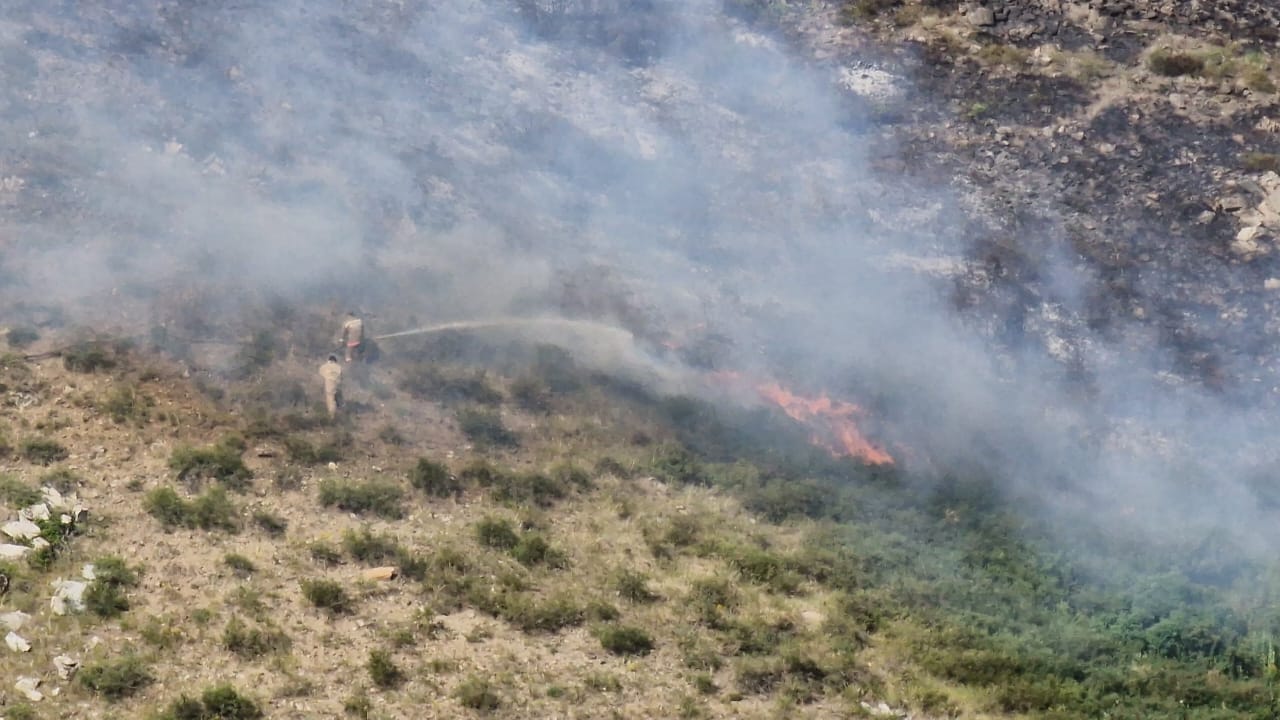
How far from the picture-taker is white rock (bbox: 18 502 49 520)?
52.5ft

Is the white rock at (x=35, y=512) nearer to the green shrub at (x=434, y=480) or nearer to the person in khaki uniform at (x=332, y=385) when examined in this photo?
the person in khaki uniform at (x=332, y=385)

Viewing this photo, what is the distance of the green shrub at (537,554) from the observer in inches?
657

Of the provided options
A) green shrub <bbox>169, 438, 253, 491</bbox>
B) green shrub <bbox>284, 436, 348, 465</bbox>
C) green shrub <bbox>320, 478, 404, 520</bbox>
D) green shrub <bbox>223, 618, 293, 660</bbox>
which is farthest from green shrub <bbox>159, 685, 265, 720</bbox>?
green shrub <bbox>284, 436, 348, 465</bbox>

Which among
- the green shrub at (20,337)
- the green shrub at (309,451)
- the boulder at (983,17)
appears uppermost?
the boulder at (983,17)

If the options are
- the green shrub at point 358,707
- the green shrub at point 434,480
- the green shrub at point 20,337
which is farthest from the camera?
the green shrub at point 20,337

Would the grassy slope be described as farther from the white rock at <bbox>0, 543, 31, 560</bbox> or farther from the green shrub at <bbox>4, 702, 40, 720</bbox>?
the white rock at <bbox>0, 543, 31, 560</bbox>

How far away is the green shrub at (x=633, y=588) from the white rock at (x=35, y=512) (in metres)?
7.67

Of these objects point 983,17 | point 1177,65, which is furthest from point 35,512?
point 1177,65

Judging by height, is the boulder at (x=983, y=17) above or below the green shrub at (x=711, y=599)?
above

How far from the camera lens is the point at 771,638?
51.1 feet

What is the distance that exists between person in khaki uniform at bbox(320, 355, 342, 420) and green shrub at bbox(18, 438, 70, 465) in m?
3.89

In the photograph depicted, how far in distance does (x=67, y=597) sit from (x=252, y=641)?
2391mm

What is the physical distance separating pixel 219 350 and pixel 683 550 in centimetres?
884

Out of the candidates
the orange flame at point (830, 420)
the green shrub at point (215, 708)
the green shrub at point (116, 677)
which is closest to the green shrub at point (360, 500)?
the green shrub at point (116, 677)
